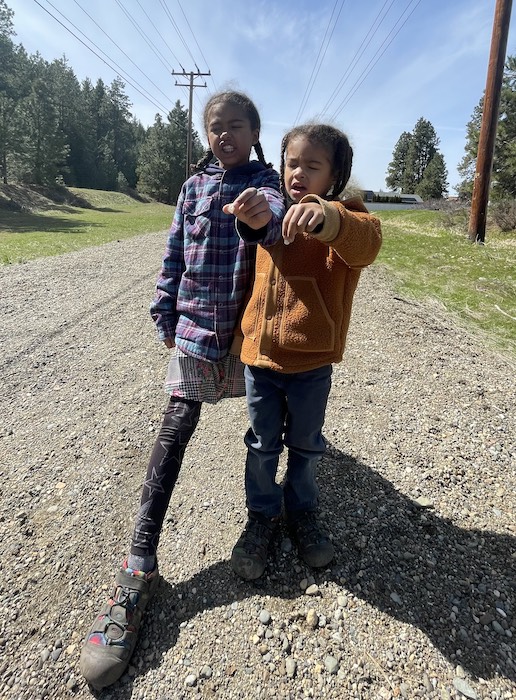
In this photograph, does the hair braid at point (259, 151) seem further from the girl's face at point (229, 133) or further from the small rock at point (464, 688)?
the small rock at point (464, 688)

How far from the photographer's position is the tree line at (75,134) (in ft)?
125

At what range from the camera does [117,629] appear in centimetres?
166

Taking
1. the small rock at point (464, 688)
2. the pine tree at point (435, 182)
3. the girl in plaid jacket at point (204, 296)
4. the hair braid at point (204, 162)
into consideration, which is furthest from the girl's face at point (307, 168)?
the pine tree at point (435, 182)

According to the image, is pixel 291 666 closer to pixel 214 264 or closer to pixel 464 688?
pixel 464 688

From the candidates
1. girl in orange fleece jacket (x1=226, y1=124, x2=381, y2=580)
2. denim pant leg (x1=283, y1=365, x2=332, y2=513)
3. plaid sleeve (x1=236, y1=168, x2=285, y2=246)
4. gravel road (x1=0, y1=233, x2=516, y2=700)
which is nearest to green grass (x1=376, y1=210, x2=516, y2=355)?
gravel road (x1=0, y1=233, x2=516, y2=700)

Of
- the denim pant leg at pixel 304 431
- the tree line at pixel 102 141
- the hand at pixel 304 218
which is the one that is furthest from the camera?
the tree line at pixel 102 141

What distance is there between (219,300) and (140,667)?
4.88ft

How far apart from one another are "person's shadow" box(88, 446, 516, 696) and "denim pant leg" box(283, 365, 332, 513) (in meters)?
0.25

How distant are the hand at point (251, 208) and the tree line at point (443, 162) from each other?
23808mm

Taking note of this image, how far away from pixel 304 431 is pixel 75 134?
6462 centimetres

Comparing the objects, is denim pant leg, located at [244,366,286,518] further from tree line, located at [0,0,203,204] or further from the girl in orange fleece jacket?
tree line, located at [0,0,203,204]

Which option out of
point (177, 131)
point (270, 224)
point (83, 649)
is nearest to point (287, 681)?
point (83, 649)

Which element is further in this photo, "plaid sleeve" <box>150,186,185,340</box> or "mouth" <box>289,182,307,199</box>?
"plaid sleeve" <box>150,186,185,340</box>

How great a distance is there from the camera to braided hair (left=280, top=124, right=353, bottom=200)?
1673 mm
